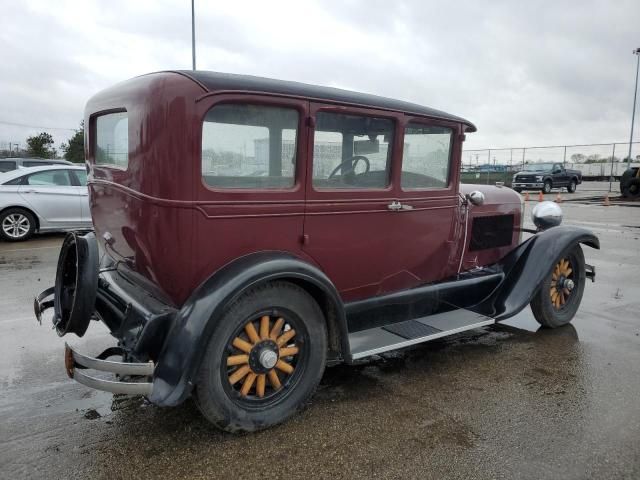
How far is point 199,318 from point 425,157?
205 centimetres

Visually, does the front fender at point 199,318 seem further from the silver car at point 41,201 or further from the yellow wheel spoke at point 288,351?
the silver car at point 41,201

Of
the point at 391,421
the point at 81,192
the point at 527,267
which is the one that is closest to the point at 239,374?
the point at 391,421

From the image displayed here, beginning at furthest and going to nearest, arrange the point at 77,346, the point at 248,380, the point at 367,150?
the point at 77,346
the point at 367,150
the point at 248,380

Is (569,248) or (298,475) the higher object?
(569,248)

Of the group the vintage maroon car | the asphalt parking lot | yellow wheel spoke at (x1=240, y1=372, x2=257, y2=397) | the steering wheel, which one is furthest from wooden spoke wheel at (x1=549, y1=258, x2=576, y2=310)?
yellow wheel spoke at (x1=240, y1=372, x2=257, y2=397)

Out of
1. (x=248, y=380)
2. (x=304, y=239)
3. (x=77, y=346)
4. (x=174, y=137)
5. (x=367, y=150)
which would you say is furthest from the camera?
(x=77, y=346)

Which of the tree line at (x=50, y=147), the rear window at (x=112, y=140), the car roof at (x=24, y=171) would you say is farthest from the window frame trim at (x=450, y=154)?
the tree line at (x=50, y=147)

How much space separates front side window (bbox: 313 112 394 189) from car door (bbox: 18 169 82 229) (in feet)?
24.5

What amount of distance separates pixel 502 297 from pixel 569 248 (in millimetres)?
788

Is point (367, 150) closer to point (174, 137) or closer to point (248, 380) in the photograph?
point (174, 137)

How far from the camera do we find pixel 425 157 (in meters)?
3.61

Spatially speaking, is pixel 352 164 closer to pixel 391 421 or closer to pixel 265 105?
pixel 265 105

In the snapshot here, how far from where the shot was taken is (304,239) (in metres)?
2.97

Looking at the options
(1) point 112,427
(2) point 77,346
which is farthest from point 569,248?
(2) point 77,346
